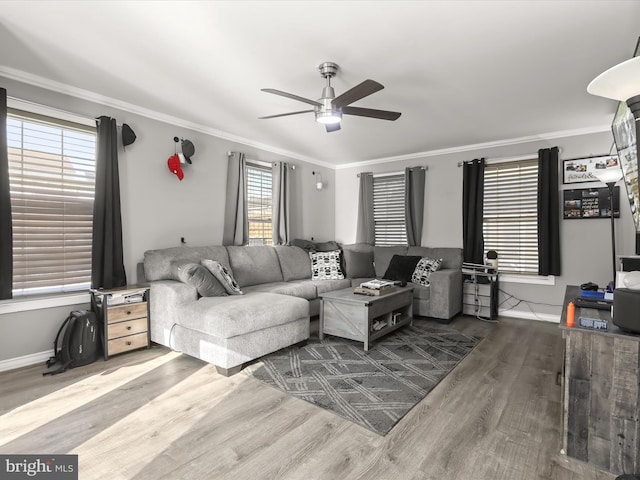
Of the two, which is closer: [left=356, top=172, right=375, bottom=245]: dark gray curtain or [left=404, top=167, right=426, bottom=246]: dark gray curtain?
[left=404, top=167, right=426, bottom=246]: dark gray curtain

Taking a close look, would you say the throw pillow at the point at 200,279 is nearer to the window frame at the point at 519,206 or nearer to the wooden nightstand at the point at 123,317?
the wooden nightstand at the point at 123,317

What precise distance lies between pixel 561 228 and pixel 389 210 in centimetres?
248

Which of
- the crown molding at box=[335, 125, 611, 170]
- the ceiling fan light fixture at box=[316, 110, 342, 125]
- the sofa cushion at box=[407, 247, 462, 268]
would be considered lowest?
the sofa cushion at box=[407, 247, 462, 268]

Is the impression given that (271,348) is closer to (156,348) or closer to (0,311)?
(156,348)

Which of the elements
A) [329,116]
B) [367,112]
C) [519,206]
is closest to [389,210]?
[519,206]

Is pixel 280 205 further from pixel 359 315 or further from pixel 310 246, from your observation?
pixel 359 315

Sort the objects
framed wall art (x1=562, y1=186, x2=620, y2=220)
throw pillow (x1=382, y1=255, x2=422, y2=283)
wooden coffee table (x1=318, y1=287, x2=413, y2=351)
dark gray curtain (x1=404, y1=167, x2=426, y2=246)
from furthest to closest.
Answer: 1. dark gray curtain (x1=404, y1=167, x2=426, y2=246)
2. throw pillow (x1=382, y1=255, x2=422, y2=283)
3. framed wall art (x1=562, y1=186, x2=620, y2=220)
4. wooden coffee table (x1=318, y1=287, x2=413, y2=351)

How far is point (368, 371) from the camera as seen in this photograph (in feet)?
9.11

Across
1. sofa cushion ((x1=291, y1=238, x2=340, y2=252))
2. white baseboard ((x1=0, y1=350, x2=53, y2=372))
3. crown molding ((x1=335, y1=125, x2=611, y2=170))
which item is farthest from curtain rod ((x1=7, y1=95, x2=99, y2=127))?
crown molding ((x1=335, y1=125, x2=611, y2=170))

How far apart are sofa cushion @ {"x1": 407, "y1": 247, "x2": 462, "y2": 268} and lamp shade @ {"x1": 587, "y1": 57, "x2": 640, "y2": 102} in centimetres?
395

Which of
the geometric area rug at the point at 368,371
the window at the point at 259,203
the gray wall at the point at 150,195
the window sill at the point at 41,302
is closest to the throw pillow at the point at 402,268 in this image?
the geometric area rug at the point at 368,371

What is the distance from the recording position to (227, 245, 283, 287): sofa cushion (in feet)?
13.7

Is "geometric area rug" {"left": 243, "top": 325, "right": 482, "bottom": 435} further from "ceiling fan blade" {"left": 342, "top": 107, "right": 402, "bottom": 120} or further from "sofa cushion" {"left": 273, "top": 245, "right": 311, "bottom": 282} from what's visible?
"ceiling fan blade" {"left": 342, "top": 107, "right": 402, "bottom": 120}

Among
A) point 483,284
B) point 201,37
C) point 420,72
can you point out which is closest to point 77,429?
point 201,37
